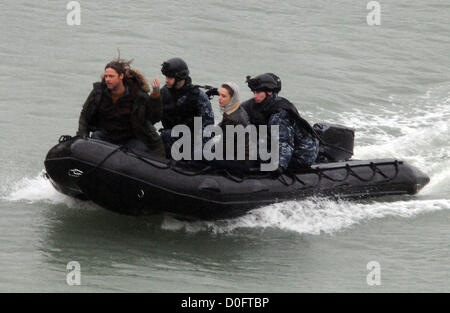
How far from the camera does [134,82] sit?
9.60 m

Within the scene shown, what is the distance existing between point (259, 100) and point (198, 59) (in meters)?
6.26

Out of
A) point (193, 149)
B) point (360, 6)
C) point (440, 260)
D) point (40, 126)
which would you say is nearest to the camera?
point (440, 260)

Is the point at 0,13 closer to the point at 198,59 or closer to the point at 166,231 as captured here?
the point at 198,59

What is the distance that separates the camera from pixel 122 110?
31.5ft

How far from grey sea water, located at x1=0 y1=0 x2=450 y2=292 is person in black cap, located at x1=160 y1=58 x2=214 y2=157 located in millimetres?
957

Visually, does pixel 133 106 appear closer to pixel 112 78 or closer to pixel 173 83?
pixel 112 78

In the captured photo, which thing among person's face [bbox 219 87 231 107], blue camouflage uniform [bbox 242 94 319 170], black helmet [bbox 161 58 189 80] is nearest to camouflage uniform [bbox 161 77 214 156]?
black helmet [bbox 161 58 189 80]

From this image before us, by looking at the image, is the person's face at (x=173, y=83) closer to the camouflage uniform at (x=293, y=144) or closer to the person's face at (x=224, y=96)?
the person's face at (x=224, y=96)

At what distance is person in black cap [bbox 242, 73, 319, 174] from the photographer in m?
9.84

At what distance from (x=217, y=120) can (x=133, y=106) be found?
3836 mm

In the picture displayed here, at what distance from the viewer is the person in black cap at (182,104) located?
395 inches

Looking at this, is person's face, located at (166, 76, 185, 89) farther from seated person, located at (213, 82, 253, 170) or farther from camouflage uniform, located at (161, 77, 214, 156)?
seated person, located at (213, 82, 253, 170)

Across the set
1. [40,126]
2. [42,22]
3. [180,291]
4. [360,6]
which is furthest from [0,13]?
[180,291]

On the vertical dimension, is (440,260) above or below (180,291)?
above
